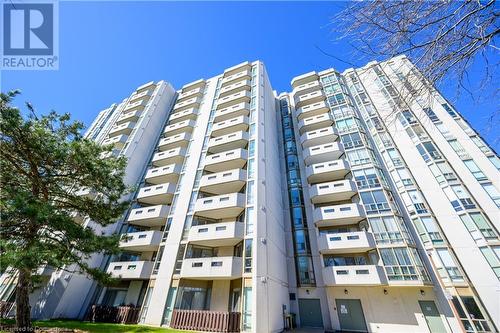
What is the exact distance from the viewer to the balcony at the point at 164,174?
22.0 meters

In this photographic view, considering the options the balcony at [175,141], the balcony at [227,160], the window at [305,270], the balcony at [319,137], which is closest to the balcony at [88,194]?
the balcony at [175,141]

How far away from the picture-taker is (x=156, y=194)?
20.6 m

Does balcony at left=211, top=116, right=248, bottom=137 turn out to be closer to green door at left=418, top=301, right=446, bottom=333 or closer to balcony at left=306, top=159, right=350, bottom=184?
balcony at left=306, top=159, right=350, bottom=184

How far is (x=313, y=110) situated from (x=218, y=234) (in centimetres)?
1892

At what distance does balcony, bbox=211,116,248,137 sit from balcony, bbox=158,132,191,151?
3.42m

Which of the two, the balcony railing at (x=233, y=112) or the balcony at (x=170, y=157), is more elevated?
the balcony railing at (x=233, y=112)

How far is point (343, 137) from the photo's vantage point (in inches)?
899

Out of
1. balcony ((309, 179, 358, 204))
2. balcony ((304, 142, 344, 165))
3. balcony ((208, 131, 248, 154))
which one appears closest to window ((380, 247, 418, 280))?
balcony ((309, 179, 358, 204))

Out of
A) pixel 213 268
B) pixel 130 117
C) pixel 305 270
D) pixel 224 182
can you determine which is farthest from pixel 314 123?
pixel 130 117

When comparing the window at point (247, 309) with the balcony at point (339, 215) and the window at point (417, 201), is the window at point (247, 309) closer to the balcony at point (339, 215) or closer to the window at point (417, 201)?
the balcony at point (339, 215)

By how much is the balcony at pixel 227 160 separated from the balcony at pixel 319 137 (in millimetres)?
8088

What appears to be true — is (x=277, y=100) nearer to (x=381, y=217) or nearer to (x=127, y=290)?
(x=381, y=217)

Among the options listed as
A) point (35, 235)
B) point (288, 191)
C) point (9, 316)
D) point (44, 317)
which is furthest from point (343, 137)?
point (9, 316)

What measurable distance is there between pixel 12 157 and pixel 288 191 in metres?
19.3
